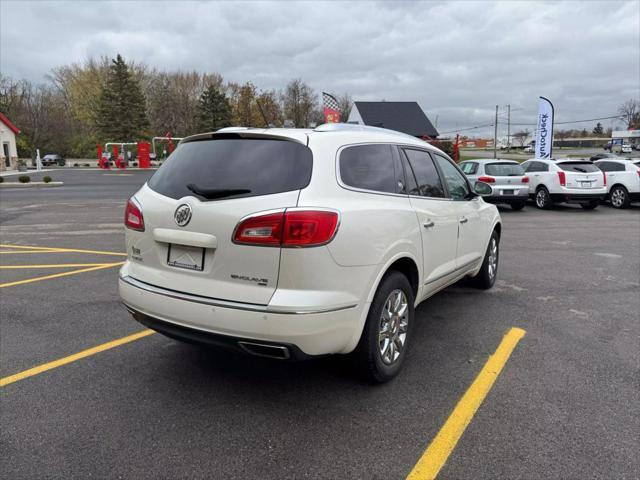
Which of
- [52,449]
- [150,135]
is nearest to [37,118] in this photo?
[150,135]

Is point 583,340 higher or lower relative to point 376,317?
lower

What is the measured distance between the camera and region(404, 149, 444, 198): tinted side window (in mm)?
3889

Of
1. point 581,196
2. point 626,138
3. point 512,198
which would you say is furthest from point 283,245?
point 626,138

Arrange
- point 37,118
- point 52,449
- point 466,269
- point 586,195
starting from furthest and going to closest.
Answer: point 37,118 → point 586,195 → point 466,269 → point 52,449

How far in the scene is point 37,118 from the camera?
58500 mm

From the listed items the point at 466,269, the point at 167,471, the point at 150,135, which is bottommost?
the point at 167,471

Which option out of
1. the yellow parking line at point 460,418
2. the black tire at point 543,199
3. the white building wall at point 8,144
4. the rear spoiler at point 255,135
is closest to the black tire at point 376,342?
the yellow parking line at point 460,418

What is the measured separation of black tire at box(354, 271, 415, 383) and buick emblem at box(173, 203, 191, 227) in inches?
52.0

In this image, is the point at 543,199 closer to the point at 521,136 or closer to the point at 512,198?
the point at 512,198

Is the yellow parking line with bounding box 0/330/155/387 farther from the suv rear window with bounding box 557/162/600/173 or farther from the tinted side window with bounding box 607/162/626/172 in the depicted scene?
the tinted side window with bounding box 607/162/626/172

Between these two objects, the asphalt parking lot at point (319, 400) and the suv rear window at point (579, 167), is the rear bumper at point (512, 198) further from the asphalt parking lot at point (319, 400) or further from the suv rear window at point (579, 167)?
the asphalt parking lot at point (319, 400)

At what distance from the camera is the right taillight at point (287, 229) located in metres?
2.67

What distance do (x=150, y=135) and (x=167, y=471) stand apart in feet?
208

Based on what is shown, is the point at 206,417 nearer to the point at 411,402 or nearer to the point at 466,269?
the point at 411,402
